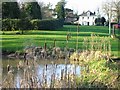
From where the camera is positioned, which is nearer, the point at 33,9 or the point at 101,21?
the point at 33,9

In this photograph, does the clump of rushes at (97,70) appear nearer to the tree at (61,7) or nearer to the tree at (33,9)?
the tree at (61,7)

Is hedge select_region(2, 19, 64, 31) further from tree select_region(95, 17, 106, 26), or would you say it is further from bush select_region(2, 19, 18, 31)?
Answer: tree select_region(95, 17, 106, 26)

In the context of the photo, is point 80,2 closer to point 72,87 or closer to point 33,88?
point 72,87

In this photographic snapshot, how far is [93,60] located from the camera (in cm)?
491

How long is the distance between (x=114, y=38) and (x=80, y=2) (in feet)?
17.3

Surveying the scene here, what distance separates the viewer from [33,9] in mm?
8914

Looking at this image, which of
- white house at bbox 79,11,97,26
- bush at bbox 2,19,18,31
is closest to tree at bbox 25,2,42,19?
bush at bbox 2,19,18,31

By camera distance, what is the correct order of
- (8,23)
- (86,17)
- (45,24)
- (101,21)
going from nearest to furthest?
1. (86,17)
2. (8,23)
3. (101,21)
4. (45,24)

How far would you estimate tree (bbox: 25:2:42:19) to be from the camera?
8800 millimetres

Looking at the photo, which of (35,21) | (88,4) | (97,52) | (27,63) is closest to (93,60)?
(97,52)

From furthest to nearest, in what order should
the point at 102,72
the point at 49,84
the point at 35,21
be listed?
the point at 35,21, the point at 102,72, the point at 49,84

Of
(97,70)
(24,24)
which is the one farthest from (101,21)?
(97,70)

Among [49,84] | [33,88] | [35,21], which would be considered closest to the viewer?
[33,88]

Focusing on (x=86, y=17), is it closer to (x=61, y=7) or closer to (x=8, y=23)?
(x=61, y=7)
